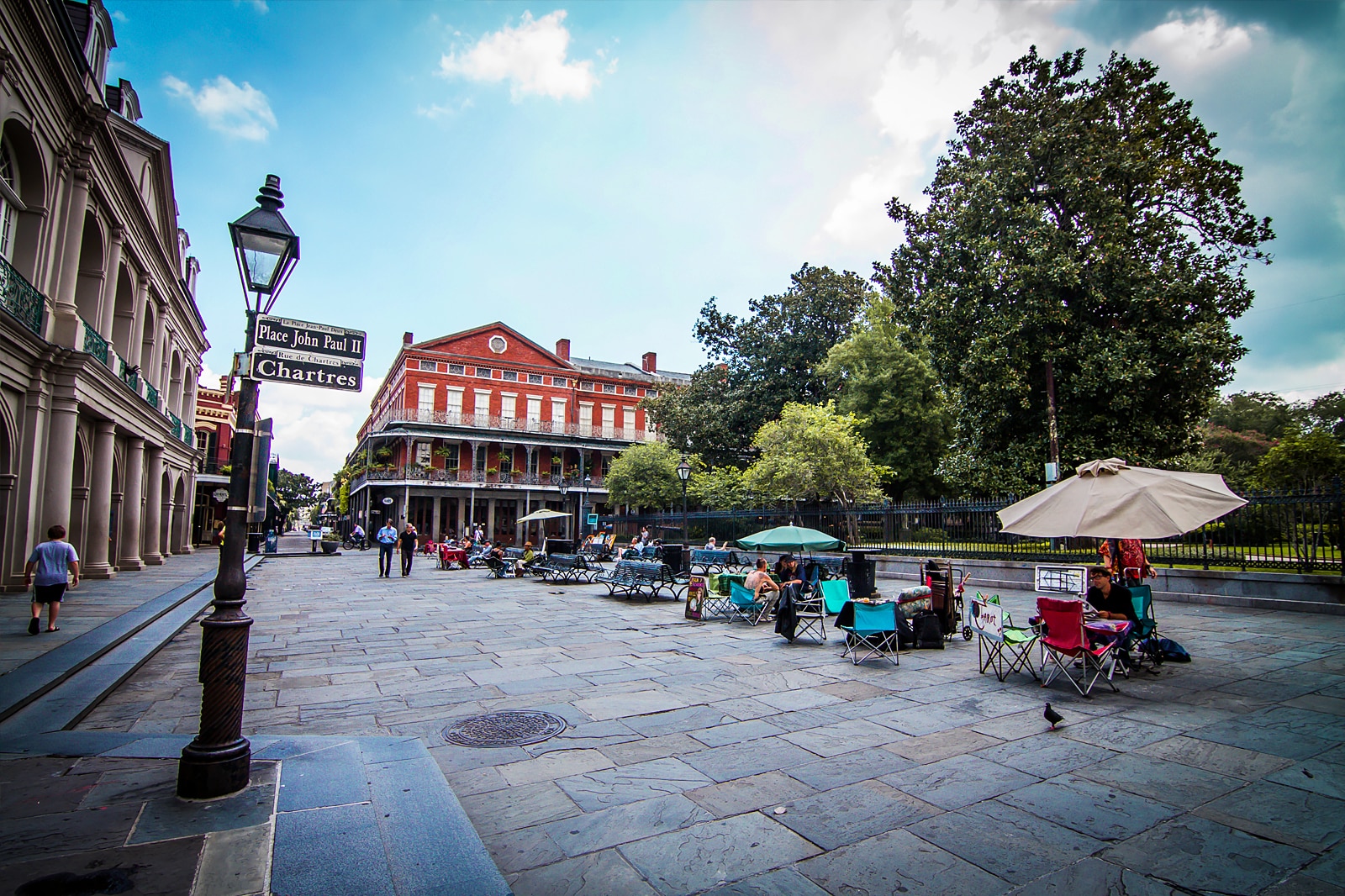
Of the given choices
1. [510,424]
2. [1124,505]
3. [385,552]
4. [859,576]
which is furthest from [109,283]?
[510,424]

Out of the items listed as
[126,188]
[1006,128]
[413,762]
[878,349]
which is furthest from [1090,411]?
[126,188]

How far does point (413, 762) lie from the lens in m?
4.32

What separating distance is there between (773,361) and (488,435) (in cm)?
2058

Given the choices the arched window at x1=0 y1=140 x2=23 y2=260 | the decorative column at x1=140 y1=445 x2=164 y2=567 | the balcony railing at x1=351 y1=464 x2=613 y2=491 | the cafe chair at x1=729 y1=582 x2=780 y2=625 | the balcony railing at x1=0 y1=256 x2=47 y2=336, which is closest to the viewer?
the balcony railing at x1=0 y1=256 x2=47 y2=336

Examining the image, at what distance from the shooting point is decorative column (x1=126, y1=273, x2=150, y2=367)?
748 inches

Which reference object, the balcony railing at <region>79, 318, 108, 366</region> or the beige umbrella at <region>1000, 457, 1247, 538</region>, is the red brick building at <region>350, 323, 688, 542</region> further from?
the beige umbrella at <region>1000, 457, 1247, 538</region>

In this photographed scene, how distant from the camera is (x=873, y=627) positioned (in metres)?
8.02

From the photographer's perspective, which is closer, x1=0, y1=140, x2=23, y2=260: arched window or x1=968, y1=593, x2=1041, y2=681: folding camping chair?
x1=968, y1=593, x2=1041, y2=681: folding camping chair

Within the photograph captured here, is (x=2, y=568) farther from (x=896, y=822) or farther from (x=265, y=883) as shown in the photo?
(x=896, y=822)

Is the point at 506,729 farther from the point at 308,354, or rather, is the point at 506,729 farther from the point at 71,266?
the point at 71,266

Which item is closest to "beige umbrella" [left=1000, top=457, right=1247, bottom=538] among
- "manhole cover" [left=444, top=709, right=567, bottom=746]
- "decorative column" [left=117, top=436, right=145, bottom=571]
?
"manhole cover" [left=444, top=709, right=567, bottom=746]

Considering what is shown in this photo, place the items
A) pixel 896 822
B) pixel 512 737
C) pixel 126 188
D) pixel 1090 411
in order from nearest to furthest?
1. pixel 896 822
2. pixel 512 737
3. pixel 126 188
4. pixel 1090 411

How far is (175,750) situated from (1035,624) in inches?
306

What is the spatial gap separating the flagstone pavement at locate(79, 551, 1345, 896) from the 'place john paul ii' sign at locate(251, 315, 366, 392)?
270 centimetres
